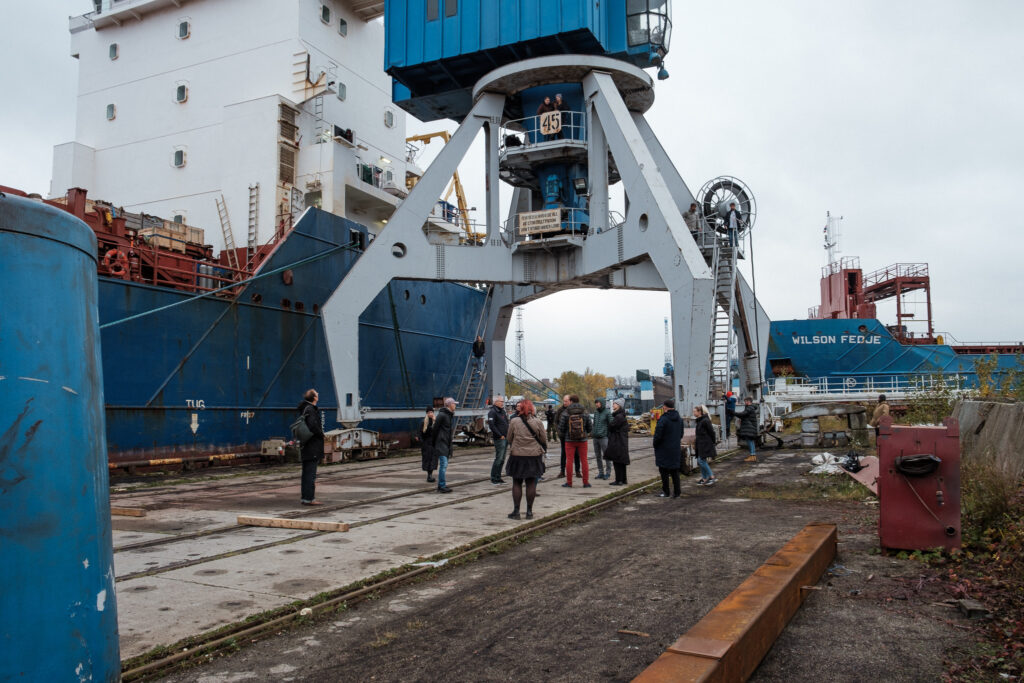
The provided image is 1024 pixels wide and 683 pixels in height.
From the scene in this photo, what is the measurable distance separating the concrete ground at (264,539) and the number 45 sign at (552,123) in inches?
417

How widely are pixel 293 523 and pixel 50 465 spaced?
6.16 m

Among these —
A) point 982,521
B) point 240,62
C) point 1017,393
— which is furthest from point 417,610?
point 240,62

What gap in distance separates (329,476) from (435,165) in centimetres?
933

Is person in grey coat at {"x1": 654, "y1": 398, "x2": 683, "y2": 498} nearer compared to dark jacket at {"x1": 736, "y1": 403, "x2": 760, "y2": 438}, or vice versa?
person in grey coat at {"x1": 654, "y1": 398, "x2": 683, "y2": 498}

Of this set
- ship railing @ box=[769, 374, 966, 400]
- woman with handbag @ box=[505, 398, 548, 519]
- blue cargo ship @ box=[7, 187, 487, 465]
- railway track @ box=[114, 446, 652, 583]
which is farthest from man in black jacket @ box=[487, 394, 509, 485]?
ship railing @ box=[769, 374, 966, 400]

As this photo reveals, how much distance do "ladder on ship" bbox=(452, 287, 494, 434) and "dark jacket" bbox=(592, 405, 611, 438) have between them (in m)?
12.3

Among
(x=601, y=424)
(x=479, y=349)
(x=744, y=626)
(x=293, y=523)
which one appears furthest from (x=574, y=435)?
(x=479, y=349)

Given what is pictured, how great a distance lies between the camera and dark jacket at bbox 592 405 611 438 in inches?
536

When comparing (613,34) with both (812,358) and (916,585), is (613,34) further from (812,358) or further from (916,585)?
(812,358)

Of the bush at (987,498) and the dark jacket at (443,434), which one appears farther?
the dark jacket at (443,434)

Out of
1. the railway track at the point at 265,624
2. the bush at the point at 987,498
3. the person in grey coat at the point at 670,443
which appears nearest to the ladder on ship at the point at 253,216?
the person in grey coat at the point at 670,443

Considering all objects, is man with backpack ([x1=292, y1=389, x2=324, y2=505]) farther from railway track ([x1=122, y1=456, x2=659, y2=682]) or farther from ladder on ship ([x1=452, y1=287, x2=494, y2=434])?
ladder on ship ([x1=452, y1=287, x2=494, y2=434])

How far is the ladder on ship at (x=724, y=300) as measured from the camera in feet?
65.1

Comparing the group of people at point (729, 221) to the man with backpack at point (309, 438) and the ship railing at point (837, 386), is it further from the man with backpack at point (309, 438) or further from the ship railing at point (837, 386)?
the man with backpack at point (309, 438)
